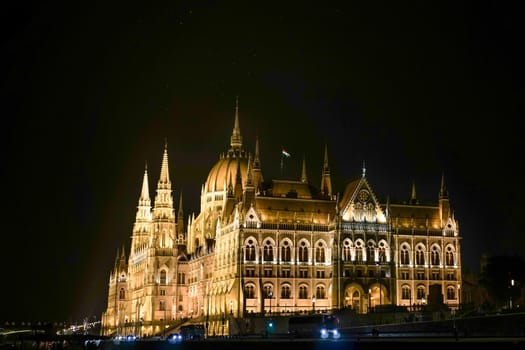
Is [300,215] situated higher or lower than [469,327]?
higher

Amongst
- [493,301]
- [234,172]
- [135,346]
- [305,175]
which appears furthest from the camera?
[234,172]

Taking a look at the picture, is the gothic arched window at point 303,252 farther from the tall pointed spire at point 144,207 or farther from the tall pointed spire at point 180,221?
the tall pointed spire at point 144,207

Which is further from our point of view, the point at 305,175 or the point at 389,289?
the point at 305,175

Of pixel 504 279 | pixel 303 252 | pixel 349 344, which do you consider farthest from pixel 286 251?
pixel 349 344

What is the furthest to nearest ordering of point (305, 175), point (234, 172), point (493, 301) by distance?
point (234, 172)
point (305, 175)
point (493, 301)

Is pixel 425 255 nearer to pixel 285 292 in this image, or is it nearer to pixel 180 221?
pixel 285 292

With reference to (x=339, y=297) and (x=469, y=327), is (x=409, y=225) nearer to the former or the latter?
(x=339, y=297)

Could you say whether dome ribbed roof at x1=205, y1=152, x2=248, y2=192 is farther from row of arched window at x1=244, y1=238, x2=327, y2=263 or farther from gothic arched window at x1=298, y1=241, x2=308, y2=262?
row of arched window at x1=244, y1=238, x2=327, y2=263

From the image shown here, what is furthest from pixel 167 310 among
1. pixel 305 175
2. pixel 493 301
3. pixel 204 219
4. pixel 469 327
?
pixel 469 327

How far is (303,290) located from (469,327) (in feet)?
183

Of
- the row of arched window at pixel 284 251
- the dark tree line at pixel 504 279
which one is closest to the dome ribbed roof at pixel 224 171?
the row of arched window at pixel 284 251

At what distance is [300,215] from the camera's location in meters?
139

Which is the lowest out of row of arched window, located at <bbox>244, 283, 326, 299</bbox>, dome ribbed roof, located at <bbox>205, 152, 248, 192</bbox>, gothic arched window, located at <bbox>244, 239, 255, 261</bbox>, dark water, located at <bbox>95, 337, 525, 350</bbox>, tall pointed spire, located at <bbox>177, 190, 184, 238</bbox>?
dark water, located at <bbox>95, 337, 525, 350</bbox>

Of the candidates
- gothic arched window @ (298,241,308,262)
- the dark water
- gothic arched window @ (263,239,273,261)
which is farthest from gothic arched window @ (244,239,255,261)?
the dark water
